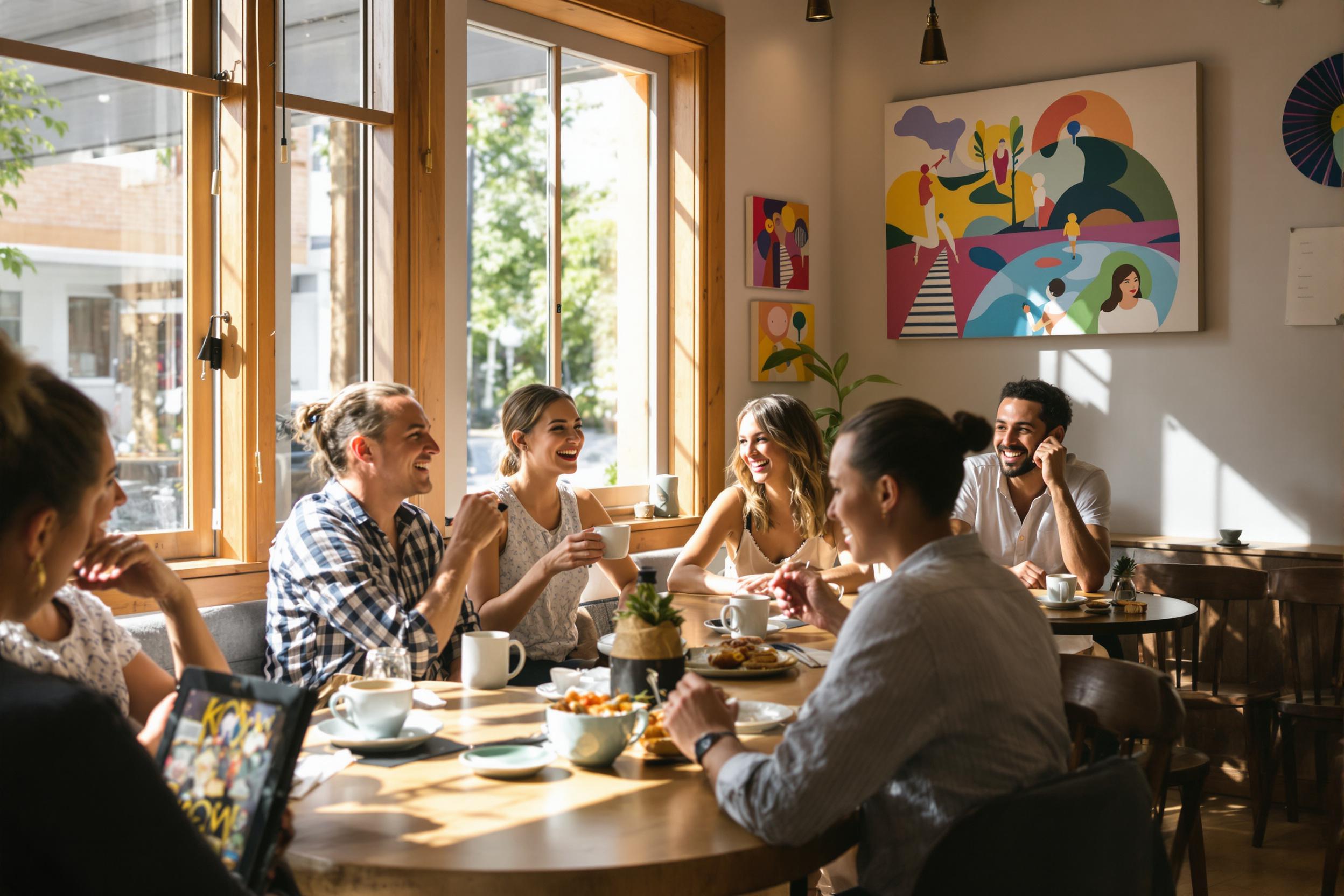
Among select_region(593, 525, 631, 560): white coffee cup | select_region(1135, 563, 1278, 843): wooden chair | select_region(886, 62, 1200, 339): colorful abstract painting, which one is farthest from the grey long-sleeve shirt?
select_region(886, 62, 1200, 339): colorful abstract painting

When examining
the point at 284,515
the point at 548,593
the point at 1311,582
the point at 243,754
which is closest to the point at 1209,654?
the point at 1311,582

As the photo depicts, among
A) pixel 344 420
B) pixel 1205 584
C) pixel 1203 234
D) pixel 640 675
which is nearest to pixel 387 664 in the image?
pixel 640 675

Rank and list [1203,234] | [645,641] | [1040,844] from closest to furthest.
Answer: [1040,844] < [645,641] < [1203,234]

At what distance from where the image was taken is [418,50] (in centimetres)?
384

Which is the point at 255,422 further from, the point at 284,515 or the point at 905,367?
the point at 905,367

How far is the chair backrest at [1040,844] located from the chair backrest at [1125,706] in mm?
371

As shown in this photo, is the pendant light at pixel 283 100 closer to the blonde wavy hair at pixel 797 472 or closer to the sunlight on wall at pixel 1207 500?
the blonde wavy hair at pixel 797 472

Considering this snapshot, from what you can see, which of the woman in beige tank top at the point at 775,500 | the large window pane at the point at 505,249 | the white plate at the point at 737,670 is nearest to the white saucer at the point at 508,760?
the white plate at the point at 737,670

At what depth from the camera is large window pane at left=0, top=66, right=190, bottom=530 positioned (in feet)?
10.1

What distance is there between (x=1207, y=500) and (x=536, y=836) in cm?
400

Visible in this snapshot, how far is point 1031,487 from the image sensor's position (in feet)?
13.0

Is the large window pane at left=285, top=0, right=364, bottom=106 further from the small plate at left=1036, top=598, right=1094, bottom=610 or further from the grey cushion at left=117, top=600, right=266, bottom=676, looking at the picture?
the small plate at left=1036, top=598, right=1094, bottom=610

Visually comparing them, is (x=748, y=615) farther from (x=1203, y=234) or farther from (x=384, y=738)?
(x=1203, y=234)

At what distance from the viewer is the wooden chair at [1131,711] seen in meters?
1.93
